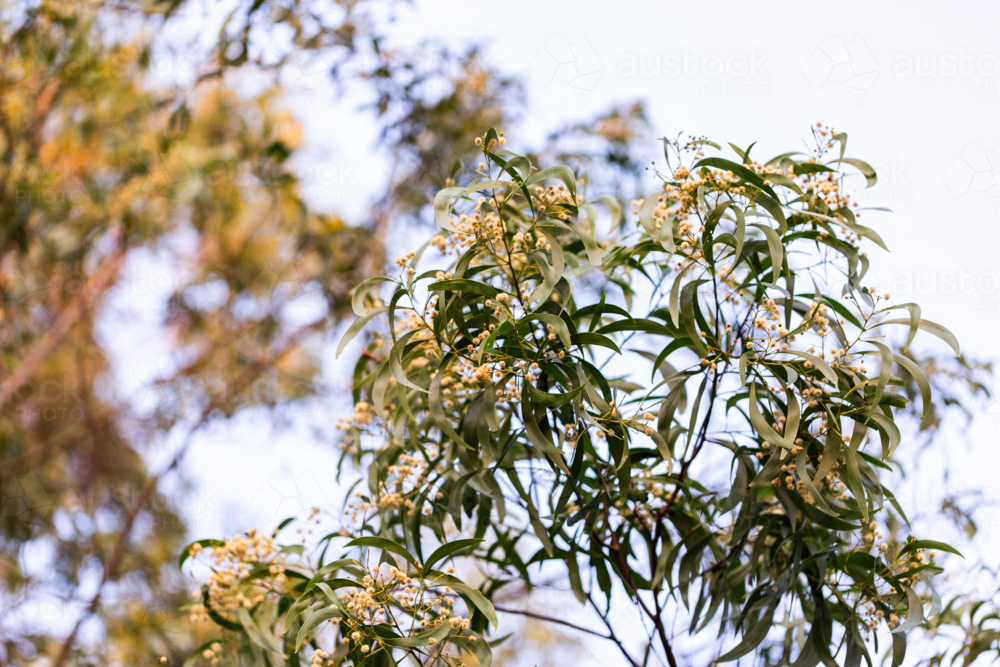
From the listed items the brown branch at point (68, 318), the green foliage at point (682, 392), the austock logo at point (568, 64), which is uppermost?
the brown branch at point (68, 318)

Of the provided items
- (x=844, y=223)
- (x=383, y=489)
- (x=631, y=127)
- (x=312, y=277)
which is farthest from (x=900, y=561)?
(x=312, y=277)

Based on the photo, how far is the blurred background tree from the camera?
190cm

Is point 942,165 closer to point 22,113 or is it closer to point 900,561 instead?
point 900,561

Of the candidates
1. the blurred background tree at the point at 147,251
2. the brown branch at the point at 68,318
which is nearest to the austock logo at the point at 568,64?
→ the blurred background tree at the point at 147,251

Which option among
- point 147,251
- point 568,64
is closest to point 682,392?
point 568,64

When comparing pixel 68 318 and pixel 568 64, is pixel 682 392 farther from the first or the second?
pixel 68 318

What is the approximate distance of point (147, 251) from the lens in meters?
2.81

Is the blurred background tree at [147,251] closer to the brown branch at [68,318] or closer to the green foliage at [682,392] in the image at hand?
the brown branch at [68,318]

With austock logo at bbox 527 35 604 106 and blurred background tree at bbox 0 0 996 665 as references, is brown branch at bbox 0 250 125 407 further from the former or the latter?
austock logo at bbox 527 35 604 106

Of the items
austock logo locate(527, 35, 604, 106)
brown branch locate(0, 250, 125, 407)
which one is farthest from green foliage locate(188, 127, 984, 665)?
brown branch locate(0, 250, 125, 407)

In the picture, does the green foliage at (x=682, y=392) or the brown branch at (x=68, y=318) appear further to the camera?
the brown branch at (x=68, y=318)

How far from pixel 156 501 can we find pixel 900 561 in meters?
2.71

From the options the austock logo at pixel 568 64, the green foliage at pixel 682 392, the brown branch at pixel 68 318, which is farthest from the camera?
the brown branch at pixel 68 318

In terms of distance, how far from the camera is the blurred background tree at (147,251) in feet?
6.23
